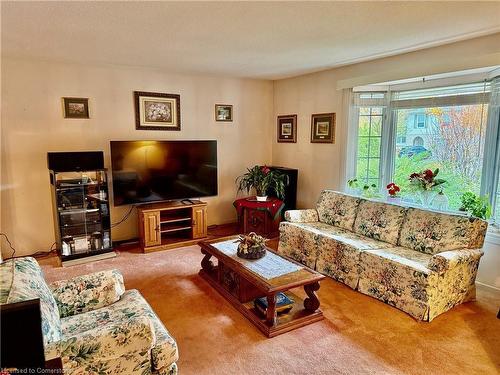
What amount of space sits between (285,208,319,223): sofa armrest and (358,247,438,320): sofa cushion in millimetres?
1119

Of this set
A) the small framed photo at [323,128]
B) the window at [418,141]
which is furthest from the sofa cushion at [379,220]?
the small framed photo at [323,128]

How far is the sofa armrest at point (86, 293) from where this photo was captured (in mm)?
2268

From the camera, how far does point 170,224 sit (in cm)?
487

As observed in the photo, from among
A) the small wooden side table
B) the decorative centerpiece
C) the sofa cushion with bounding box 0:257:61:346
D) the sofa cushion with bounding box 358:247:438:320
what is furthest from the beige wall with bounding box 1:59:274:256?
the sofa cushion with bounding box 358:247:438:320

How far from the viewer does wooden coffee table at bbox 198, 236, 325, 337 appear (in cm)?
266

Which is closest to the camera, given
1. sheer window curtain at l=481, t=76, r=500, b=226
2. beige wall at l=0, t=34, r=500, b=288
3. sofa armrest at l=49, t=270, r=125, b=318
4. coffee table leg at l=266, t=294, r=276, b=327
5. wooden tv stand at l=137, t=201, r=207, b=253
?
sofa armrest at l=49, t=270, r=125, b=318

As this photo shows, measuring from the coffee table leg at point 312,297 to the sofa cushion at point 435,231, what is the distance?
3.99 ft

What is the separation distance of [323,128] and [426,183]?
166 cm

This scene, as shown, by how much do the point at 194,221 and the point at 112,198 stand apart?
3.78 feet

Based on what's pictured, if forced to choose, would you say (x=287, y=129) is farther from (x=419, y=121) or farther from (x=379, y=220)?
(x=379, y=220)

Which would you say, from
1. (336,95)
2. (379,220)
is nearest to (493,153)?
(379,220)

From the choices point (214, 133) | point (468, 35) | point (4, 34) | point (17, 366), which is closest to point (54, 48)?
point (4, 34)

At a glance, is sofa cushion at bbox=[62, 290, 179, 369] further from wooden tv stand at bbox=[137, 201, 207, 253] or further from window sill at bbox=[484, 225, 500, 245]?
window sill at bbox=[484, 225, 500, 245]

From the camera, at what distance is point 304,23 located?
104 inches
